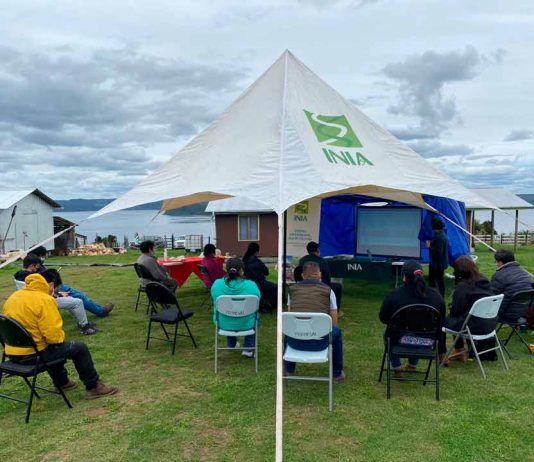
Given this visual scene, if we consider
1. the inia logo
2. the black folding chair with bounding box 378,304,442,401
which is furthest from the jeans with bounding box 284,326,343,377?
the inia logo

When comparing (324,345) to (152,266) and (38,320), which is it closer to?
(38,320)

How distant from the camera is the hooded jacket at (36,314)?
3.68 m

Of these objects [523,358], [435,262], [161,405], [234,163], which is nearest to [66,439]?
[161,405]

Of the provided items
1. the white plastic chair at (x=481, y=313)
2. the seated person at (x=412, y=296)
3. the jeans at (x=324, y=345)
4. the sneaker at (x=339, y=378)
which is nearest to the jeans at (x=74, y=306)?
the jeans at (x=324, y=345)

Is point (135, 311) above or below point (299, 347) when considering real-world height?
below

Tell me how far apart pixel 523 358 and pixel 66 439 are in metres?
4.47

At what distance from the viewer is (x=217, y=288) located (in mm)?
4840

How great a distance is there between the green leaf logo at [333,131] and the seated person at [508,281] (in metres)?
2.26

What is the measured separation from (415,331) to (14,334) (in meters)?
3.22

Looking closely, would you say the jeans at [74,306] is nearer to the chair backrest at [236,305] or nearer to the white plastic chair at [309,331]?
the chair backrest at [236,305]

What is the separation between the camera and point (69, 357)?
393cm

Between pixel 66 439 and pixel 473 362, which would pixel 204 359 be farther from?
pixel 473 362

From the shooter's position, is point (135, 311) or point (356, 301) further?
point (356, 301)

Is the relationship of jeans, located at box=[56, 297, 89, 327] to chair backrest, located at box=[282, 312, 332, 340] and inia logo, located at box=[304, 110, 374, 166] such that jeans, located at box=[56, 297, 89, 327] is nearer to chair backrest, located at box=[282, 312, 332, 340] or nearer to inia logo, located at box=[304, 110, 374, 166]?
chair backrest, located at box=[282, 312, 332, 340]
